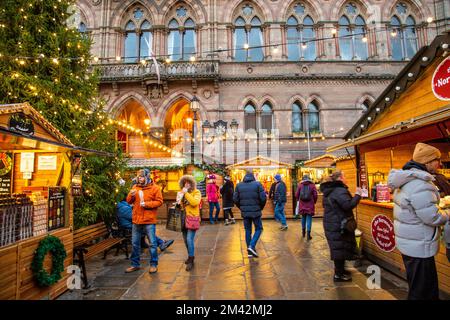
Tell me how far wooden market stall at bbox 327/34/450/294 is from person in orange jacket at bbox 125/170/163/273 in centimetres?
462

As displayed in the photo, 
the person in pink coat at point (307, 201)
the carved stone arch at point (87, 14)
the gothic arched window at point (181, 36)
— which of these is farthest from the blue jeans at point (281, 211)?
the carved stone arch at point (87, 14)

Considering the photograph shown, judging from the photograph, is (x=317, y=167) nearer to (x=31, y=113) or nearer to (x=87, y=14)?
(x=31, y=113)

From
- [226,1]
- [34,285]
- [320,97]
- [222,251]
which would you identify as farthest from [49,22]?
[320,97]

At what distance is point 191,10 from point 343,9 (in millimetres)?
11200

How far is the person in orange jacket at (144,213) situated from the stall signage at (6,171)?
2.96 m

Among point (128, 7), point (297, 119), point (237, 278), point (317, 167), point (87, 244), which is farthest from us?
point (128, 7)

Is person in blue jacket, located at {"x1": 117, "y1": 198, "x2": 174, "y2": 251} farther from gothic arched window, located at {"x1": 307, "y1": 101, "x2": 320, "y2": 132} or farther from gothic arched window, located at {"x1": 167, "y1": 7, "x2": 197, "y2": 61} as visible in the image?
gothic arched window, located at {"x1": 167, "y1": 7, "x2": 197, "y2": 61}

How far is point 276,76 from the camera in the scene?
716 inches

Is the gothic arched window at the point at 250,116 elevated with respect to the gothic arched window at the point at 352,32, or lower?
lower

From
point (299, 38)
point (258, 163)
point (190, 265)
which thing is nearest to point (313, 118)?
point (299, 38)

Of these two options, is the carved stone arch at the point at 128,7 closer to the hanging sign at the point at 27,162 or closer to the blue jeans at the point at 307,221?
the hanging sign at the point at 27,162

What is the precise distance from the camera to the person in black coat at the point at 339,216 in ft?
14.3

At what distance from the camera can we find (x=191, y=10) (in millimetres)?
19250
